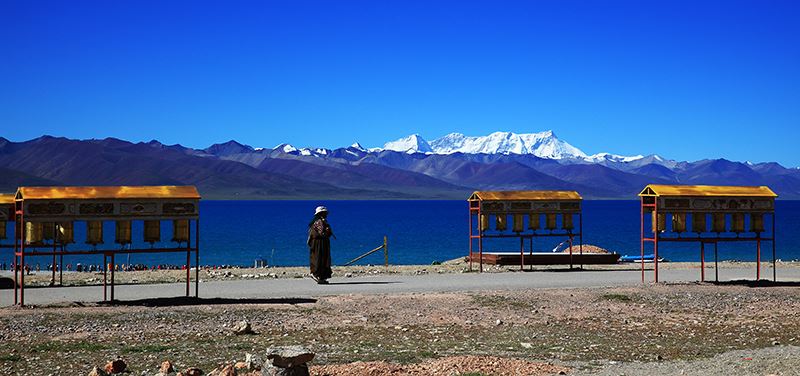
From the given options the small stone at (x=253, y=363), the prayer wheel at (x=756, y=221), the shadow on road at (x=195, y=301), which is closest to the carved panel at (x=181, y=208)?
the shadow on road at (x=195, y=301)

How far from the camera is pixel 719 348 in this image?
55.0ft

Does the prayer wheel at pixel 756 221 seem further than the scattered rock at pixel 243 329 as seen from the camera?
Yes

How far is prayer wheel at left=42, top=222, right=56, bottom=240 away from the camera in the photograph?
22.5 m

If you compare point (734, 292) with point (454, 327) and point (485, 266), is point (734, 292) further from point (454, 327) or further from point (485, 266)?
point (485, 266)

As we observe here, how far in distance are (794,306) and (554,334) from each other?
25.5 feet

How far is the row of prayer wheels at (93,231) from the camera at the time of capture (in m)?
22.1

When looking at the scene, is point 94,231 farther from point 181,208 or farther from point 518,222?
point 518,222

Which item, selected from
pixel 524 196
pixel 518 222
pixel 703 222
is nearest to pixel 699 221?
pixel 703 222

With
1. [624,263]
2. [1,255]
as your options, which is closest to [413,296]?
[624,263]

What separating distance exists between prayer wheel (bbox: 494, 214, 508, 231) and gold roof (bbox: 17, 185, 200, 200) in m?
12.9

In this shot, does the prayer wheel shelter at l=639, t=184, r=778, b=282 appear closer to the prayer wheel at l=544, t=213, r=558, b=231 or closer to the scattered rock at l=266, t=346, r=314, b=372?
the prayer wheel at l=544, t=213, r=558, b=231

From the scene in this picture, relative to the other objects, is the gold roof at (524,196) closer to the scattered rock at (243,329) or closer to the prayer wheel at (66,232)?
the prayer wheel at (66,232)

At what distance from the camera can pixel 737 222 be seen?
28891 mm

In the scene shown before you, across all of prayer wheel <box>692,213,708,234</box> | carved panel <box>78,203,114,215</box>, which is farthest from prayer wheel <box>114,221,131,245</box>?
prayer wheel <box>692,213,708,234</box>
